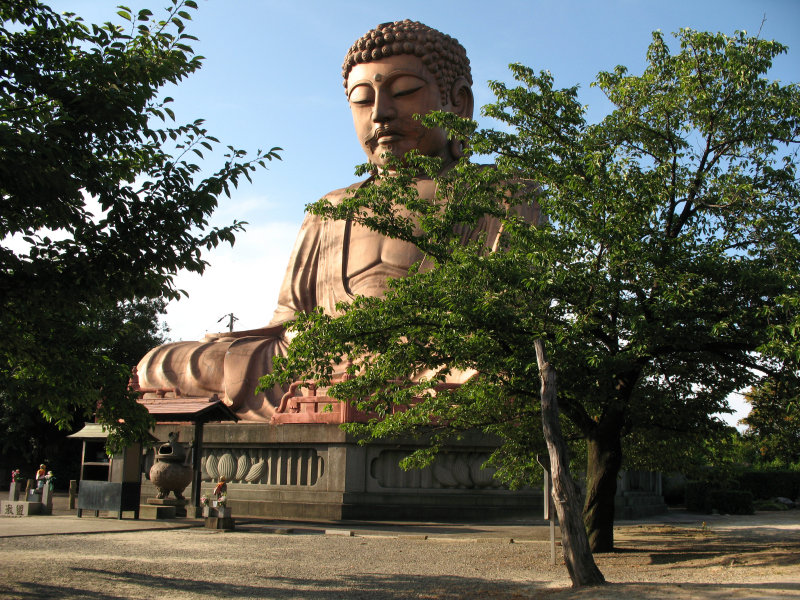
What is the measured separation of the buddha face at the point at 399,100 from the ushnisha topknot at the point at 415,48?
15 cm

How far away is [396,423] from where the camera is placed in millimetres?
9711

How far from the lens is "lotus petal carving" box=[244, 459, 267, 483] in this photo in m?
14.9

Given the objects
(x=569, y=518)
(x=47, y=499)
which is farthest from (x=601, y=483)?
(x=47, y=499)

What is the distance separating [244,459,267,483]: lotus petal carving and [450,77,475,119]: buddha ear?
8.86 m

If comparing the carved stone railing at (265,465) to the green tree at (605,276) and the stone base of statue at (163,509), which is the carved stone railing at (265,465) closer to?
the stone base of statue at (163,509)

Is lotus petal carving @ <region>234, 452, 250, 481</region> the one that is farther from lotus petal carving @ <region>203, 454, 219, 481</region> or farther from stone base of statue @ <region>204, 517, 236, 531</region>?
stone base of statue @ <region>204, 517, 236, 531</region>

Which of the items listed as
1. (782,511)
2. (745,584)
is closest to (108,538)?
(745,584)

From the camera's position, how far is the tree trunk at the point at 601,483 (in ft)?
31.0

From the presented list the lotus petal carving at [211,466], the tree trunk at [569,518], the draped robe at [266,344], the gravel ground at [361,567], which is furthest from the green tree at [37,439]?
the tree trunk at [569,518]

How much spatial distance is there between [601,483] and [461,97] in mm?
11792

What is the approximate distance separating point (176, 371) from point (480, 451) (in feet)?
23.9

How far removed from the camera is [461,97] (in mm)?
19219

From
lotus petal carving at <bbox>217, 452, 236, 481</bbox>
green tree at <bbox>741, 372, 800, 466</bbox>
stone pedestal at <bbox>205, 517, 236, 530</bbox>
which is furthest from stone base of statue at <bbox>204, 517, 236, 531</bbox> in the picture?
green tree at <bbox>741, 372, 800, 466</bbox>

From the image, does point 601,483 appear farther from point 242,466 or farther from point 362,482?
point 242,466
